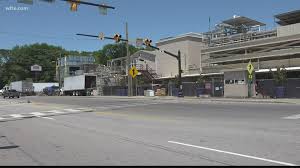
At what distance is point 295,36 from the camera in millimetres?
51562

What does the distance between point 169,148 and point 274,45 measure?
48.5 meters

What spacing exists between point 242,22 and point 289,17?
33.5 feet

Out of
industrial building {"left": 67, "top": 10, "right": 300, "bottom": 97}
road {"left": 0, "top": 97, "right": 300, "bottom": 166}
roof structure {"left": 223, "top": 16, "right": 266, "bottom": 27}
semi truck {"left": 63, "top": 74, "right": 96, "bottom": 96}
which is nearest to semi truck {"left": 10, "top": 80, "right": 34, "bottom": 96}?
industrial building {"left": 67, "top": 10, "right": 300, "bottom": 97}

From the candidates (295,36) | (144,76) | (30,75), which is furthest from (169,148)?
(30,75)

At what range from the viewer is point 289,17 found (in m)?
58.7

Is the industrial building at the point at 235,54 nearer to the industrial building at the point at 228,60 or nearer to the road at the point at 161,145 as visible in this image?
the industrial building at the point at 228,60

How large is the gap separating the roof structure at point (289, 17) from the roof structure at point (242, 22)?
21.5ft

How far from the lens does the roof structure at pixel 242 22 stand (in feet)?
216

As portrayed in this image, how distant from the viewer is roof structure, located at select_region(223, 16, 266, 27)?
6593 cm

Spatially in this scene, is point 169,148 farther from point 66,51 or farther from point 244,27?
point 66,51

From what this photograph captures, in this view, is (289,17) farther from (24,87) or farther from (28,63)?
(28,63)

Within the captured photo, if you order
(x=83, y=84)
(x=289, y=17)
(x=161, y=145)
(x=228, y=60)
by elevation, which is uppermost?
(x=289, y=17)

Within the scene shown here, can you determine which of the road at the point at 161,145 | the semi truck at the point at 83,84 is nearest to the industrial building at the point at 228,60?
the semi truck at the point at 83,84

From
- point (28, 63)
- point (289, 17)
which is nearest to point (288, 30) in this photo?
point (289, 17)
